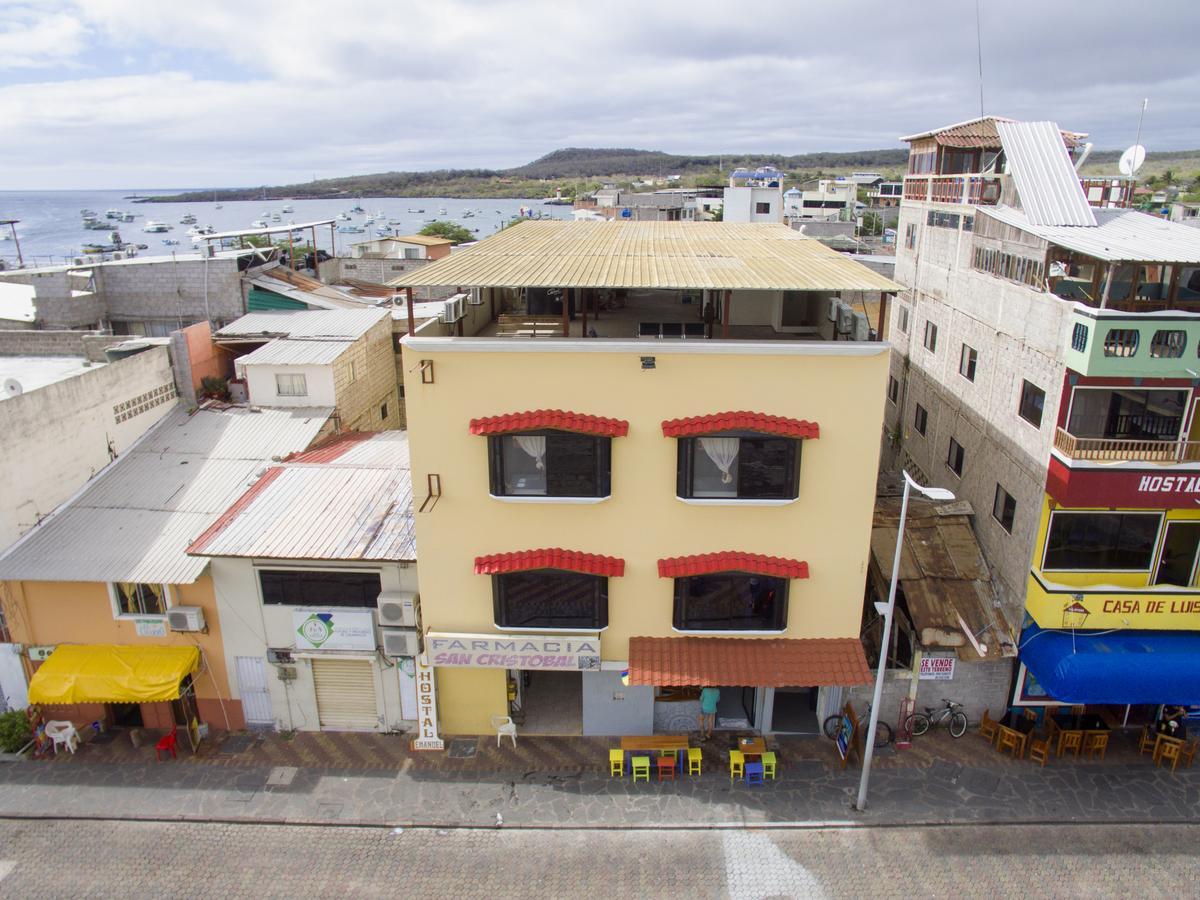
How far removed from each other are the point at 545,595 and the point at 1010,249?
1588 cm

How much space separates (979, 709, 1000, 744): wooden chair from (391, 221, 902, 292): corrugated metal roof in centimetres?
1240

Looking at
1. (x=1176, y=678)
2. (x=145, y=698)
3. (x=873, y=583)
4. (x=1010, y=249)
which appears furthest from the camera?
(x=873, y=583)

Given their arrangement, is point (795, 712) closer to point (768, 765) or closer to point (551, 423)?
point (768, 765)

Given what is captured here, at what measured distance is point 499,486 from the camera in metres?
17.7

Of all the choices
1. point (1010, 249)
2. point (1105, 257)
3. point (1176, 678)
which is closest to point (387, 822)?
point (1176, 678)

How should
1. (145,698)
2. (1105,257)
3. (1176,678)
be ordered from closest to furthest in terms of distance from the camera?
Answer: (1105,257) → (1176,678) → (145,698)

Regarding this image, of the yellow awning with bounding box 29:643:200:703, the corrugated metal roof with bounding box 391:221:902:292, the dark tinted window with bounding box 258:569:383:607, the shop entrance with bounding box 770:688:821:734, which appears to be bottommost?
the shop entrance with bounding box 770:688:821:734

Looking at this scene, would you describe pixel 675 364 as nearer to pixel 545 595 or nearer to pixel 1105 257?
pixel 545 595

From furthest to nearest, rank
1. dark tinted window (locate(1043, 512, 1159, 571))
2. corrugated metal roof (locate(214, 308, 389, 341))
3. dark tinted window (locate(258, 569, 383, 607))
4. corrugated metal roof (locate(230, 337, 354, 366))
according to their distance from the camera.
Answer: corrugated metal roof (locate(214, 308, 389, 341)) → corrugated metal roof (locate(230, 337, 354, 366)) → dark tinted window (locate(258, 569, 383, 607)) → dark tinted window (locate(1043, 512, 1159, 571))

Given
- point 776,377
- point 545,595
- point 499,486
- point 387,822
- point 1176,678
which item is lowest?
point 387,822

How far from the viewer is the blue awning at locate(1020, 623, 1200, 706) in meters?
17.8

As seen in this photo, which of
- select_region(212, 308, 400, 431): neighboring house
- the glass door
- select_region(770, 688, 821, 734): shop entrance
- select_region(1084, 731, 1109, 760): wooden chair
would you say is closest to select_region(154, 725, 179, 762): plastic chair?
→ select_region(212, 308, 400, 431): neighboring house

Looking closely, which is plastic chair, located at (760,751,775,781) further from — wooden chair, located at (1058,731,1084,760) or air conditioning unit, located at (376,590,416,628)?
air conditioning unit, located at (376,590,416,628)

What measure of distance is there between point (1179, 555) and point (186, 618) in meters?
24.7
